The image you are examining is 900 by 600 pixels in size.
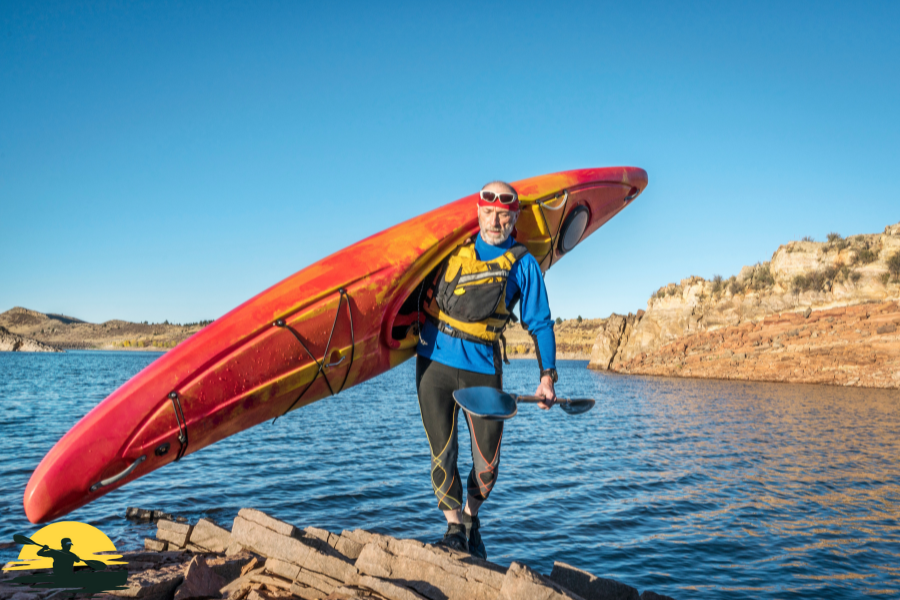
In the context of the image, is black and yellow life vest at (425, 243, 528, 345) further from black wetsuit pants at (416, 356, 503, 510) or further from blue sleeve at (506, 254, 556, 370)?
black wetsuit pants at (416, 356, 503, 510)

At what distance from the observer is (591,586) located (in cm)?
352

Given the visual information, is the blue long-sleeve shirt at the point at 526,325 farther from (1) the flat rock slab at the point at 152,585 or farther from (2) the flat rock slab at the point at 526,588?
(1) the flat rock slab at the point at 152,585

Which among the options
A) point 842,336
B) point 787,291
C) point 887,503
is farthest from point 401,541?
point 787,291

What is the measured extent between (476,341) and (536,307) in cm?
43

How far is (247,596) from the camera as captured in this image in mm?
3291

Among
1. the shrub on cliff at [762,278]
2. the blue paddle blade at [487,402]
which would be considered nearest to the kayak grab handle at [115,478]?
the blue paddle blade at [487,402]

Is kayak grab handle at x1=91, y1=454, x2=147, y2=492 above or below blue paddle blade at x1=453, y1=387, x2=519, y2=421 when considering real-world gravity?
below

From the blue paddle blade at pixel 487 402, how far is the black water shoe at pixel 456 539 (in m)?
0.79

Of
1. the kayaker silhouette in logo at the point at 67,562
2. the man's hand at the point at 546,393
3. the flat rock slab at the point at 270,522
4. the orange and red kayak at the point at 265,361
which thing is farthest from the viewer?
the flat rock slab at the point at 270,522

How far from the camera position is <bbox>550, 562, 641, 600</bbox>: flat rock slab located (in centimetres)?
346

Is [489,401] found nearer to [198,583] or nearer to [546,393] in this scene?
[546,393]

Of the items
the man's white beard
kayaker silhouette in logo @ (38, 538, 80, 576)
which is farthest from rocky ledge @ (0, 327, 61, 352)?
the man's white beard

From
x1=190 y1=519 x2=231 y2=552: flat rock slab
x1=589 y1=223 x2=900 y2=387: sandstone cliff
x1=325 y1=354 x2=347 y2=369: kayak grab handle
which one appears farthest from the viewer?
x1=589 y1=223 x2=900 y2=387: sandstone cliff

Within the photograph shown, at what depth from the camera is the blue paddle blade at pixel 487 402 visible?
320cm
